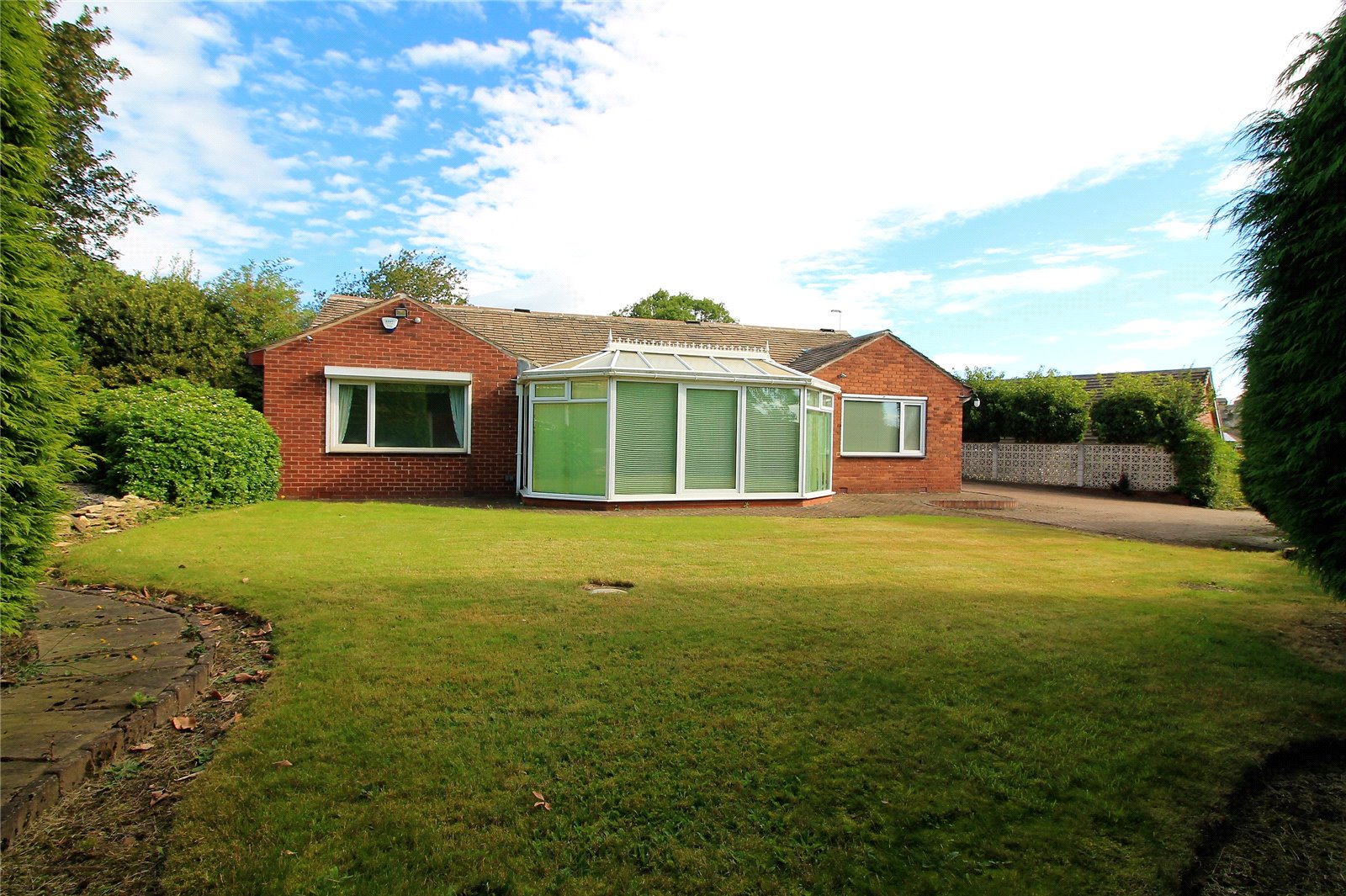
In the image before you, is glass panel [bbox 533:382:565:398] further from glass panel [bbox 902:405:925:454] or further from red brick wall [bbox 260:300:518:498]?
glass panel [bbox 902:405:925:454]

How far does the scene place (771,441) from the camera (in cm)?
1427

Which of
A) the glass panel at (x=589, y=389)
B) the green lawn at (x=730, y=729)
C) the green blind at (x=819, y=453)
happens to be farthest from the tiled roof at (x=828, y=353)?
the green lawn at (x=730, y=729)

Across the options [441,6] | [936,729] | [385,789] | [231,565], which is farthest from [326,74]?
[936,729]

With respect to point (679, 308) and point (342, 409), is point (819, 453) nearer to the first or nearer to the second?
point (342, 409)

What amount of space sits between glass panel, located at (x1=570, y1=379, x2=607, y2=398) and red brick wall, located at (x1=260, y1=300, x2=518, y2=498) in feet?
8.05

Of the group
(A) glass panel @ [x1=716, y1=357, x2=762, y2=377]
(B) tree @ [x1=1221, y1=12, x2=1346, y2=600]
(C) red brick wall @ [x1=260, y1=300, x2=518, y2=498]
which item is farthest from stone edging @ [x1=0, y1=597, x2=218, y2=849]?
(A) glass panel @ [x1=716, y1=357, x2=762, y2=377]

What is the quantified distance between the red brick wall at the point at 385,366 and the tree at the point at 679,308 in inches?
1586

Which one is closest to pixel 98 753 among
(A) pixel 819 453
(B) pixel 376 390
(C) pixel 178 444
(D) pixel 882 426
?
(C) pixel 178 444

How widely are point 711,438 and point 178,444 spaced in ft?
28.9

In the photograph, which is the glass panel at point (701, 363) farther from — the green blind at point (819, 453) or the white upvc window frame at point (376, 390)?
the white upvc window frame at point (376, 390)

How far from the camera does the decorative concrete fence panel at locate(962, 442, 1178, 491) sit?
21.2 m

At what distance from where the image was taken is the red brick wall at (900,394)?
1820 cm

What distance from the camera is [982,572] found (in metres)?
7.50

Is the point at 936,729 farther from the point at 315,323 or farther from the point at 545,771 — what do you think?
the point at 315,323
